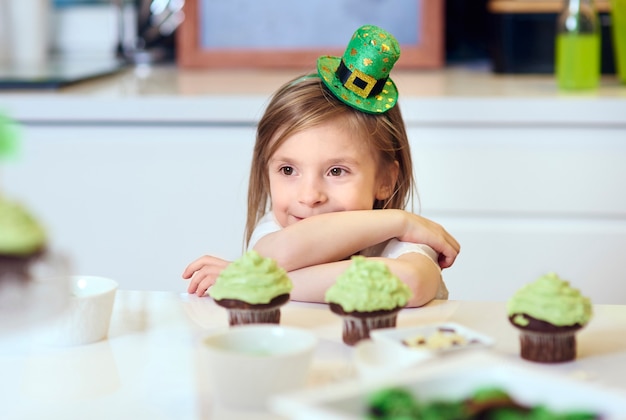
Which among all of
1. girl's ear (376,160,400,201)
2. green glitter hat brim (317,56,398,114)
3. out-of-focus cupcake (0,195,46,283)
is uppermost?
A: green glitter hat brim (317,56,398,114)

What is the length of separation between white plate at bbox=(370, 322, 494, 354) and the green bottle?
132 centimetres

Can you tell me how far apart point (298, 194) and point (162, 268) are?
0.80 meters

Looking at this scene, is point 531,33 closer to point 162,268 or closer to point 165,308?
point 162,268

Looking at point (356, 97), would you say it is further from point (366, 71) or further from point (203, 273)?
point (203, 273)

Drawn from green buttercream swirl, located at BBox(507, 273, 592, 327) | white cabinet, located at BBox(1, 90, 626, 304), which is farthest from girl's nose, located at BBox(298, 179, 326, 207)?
white cabinet, located at BBox(1, 90, 626, 304)

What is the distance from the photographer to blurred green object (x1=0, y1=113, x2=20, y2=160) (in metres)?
0.70

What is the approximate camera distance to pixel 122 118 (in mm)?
2062

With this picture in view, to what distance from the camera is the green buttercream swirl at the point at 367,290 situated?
938 millimetres

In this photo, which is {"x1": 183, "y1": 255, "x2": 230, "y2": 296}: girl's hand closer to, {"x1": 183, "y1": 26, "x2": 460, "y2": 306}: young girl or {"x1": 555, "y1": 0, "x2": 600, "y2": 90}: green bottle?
{"x1": 183, "y1": 26, "x2": 460, "y2": 306}: young girl

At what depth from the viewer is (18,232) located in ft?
2.24

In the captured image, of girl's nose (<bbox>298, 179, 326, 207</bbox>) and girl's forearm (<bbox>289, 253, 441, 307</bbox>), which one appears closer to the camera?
girl's forearm (<bbox>289, 253, 441, 307</bbox>)

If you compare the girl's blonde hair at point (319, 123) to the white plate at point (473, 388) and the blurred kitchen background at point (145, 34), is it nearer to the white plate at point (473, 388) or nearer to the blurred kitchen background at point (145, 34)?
the white plate at point (473, 388)

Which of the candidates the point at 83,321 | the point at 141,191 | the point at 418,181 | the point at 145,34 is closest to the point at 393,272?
the point at 83,321

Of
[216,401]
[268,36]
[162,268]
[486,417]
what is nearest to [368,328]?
[216,401]
